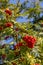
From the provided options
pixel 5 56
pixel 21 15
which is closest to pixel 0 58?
pixel 5 56

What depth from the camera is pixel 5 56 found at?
4855 mm

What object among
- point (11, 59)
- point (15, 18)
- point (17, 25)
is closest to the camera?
point (11, 59)

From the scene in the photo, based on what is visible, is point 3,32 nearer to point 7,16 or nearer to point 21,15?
point 7,16

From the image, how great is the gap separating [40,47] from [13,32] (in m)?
0.57

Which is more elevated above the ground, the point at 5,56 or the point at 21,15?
the point at 21,15

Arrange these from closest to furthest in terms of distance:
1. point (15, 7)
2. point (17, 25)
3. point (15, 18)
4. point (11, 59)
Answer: point (11, 59), point (17, 25), point (15, 18), point (15, 7)

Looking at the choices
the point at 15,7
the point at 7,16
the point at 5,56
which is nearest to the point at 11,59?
the point at 5,56

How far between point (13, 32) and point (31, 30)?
0.35m

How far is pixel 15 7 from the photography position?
601cm

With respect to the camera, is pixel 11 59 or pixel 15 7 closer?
pixel 11 59

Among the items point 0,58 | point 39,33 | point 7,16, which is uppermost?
point 7,16

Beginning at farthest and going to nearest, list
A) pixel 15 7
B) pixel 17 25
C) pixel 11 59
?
pixel 15 7
pixel 17 25
pixel 11 59

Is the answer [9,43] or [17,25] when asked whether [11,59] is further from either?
[17,25]

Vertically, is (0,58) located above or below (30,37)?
below
